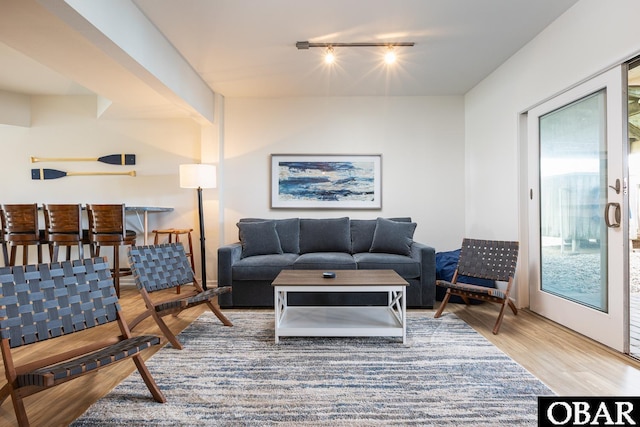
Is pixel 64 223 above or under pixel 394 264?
above

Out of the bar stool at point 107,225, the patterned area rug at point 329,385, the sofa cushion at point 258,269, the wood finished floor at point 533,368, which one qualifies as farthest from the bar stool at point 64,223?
the patterned area rug at point 329,385

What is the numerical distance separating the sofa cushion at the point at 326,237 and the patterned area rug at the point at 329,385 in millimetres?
1595

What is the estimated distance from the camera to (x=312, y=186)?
4676 millimetres

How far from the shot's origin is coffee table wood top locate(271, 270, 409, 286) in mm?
2551

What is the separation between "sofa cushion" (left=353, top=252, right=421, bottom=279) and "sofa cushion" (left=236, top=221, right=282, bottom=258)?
40.8 inches

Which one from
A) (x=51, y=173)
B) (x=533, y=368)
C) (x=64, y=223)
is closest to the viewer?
(x=533, y=368)

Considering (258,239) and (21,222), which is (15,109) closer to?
(21,222)

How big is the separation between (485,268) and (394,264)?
34.1 inches

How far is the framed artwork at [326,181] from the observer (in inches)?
184

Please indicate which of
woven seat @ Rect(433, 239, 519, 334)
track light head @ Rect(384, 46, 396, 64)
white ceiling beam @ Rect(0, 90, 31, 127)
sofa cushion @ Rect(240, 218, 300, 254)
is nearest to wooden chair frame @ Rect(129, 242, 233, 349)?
sofa cushion @ Rect(240, 218, 300, 254)

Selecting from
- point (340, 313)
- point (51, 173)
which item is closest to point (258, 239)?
point (340, 313)

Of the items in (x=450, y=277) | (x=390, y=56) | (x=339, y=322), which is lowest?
(x=339, y=322)

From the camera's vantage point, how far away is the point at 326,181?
4.67 m

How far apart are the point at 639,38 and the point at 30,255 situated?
272 inches
